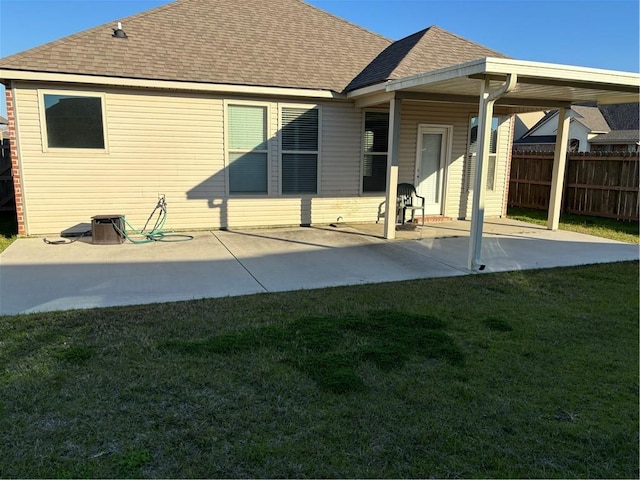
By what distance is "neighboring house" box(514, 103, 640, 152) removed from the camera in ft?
99.5

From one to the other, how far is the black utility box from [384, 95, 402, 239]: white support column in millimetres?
4617

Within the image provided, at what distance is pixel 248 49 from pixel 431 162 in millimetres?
4614

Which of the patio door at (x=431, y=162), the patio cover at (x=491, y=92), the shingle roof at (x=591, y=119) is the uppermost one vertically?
the shingle roof at (x=591, y=119)

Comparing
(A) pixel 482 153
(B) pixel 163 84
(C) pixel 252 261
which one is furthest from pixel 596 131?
(C) pixel 252 261

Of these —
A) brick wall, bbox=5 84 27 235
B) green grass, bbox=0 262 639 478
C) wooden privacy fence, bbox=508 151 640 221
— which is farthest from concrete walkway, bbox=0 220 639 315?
wooden privacy fence, bbox=508 151 640 221

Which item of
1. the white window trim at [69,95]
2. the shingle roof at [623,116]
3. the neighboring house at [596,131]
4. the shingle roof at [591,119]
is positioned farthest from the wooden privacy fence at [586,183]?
the shingle roof at [591,119]

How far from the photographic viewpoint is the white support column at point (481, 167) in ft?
20.7

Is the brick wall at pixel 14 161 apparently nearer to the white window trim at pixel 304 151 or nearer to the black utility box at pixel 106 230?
the black utility box at pixel 106 230

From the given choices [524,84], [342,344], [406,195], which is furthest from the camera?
[406,195]

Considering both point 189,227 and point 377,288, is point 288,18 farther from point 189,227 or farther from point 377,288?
point 377,288

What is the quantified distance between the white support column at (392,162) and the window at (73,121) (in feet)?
16.6

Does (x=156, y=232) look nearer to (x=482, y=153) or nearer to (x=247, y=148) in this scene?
(x=247, y=148)

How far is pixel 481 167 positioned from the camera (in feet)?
20.8

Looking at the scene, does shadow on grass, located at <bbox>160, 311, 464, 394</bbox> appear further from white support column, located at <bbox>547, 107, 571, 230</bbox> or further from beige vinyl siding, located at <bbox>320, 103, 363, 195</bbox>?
white support column, located at <bbox>547, 107, 571, 230</bbox>
